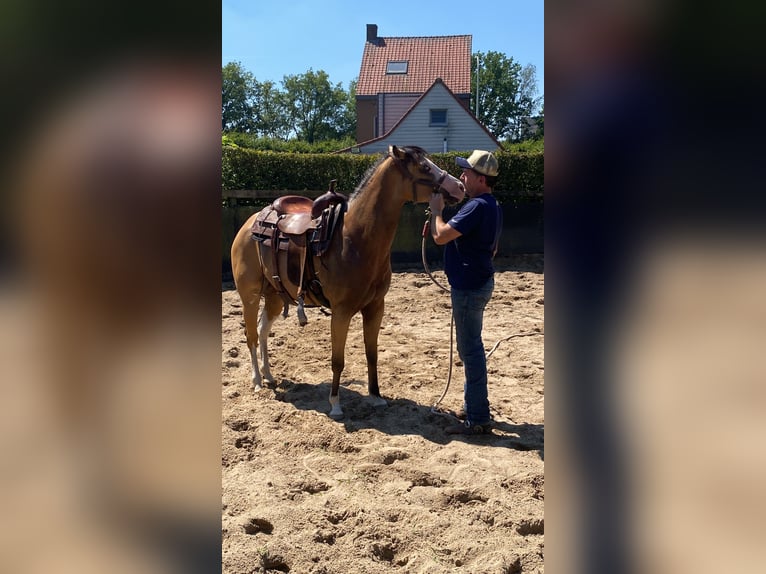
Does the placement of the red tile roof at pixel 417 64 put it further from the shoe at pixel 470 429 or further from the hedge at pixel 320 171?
the shoe at pixel 470 429

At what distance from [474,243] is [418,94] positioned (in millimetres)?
29098

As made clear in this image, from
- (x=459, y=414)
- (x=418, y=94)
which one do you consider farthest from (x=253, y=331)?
(x=418, y=94)

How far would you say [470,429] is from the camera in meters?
4.15

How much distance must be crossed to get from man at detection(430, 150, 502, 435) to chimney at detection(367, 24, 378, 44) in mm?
34069

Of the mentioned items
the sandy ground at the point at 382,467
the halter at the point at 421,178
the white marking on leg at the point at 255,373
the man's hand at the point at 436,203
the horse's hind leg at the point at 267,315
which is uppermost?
the halter at the point at 421,178

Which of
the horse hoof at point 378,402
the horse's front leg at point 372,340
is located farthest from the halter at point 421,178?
the horse hoof at point 378,402

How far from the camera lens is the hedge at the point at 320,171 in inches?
446

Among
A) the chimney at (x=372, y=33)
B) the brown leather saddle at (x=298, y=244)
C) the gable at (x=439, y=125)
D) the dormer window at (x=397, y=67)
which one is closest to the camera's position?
the brown leather saddle at (x=298, y=244)

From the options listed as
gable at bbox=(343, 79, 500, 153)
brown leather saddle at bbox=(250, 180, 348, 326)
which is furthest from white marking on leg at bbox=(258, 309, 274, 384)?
gable at bbox=(343, 79, 500, 153)

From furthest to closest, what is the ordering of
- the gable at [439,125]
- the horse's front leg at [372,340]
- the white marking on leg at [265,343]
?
the gable at [439,125] < the white marking on leg at [265,343] < the horse's front leg at [372,340]

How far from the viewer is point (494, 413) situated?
4578 mm

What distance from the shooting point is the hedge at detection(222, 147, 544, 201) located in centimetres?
1134

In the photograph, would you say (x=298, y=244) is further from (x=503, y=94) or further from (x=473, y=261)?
(x=503, y=94)
